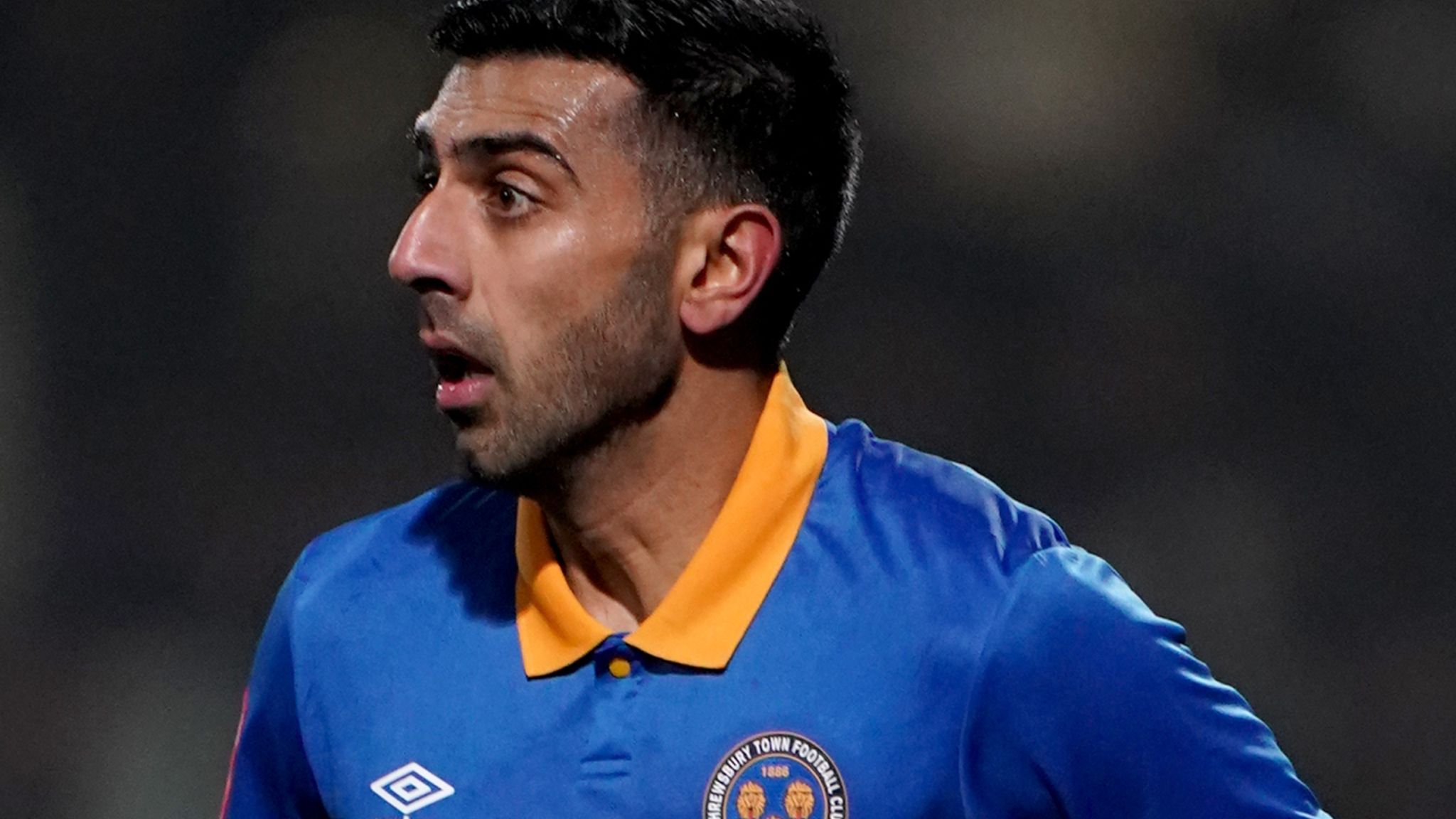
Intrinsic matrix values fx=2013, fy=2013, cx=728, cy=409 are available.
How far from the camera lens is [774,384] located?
67.4 inches

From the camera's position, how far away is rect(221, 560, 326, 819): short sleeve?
1.73m

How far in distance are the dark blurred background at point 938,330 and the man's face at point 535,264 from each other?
1723mm

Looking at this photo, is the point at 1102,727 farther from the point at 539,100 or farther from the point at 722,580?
the point at 539,100

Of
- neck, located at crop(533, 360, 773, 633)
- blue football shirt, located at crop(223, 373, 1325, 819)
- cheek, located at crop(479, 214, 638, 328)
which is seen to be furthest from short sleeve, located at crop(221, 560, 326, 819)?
cheek, located at crop(479, 214, 638, 328)

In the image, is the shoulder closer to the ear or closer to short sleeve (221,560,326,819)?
the ear

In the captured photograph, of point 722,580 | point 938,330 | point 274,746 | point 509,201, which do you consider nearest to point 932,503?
Result: point 722,580

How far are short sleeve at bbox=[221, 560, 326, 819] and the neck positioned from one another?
0.28 meters

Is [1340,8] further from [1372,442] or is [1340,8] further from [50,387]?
[50,387]

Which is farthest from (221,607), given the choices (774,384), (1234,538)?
(774,384)

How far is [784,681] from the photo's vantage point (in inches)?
61.0

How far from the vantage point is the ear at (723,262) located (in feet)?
5.34

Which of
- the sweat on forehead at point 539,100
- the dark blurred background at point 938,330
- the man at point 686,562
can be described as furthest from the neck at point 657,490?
the dark blurred background at point 938,330

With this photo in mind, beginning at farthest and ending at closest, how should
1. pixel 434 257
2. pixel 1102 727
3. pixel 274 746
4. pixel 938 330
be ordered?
pixel 938 330 → pixel 274 746 → pixel 434 257 → pixel 1102 727

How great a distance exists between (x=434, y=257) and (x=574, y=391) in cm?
15
